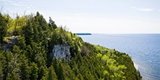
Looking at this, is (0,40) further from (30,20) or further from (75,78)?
(75,78)

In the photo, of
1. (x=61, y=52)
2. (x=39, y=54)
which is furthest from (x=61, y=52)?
(x=39, y=54)

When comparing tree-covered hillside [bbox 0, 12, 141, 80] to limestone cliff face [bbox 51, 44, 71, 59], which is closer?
tree-covered hillside [bbox 0, 12, 141, 80]

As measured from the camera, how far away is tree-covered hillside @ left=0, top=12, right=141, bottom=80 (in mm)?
73562

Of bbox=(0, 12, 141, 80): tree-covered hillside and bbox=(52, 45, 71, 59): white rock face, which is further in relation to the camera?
bbox=(52, 45, 71, 59): white rock face

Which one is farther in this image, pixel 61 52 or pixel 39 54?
pixel 61 52

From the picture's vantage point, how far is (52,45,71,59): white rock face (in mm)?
89625

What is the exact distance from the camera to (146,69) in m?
186

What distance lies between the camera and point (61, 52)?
3573 inches

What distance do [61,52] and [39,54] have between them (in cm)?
949

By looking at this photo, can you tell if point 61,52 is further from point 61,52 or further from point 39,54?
point 39,54

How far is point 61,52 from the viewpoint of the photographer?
90.8 m

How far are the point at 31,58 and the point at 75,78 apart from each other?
13256 millimetres

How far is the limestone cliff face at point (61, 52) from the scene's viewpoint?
8953 cm

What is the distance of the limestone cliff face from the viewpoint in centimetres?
8953
